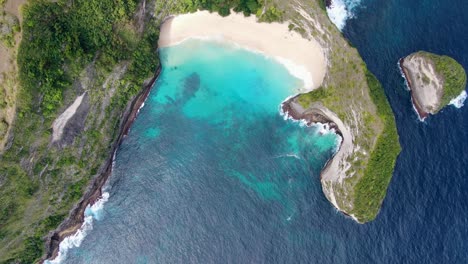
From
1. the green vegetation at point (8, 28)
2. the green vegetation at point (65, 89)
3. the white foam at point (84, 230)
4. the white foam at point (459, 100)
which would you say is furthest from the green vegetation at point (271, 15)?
the white foam at point (84, 230)

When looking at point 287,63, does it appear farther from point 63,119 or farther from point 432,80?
point 63,119

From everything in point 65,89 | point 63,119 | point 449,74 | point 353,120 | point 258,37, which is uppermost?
point 449,74

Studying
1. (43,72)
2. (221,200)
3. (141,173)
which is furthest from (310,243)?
(43,72)

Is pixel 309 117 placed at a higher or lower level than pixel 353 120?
lower

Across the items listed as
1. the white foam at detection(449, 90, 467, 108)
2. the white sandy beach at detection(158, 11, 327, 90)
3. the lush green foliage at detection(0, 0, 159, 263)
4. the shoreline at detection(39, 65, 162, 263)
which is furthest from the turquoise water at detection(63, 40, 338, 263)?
the white foam at detection(449, 90, 467, 108)

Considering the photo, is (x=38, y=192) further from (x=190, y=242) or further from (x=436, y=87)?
(x=436, y=87)

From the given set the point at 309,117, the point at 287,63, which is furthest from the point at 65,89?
the point at 309,117
